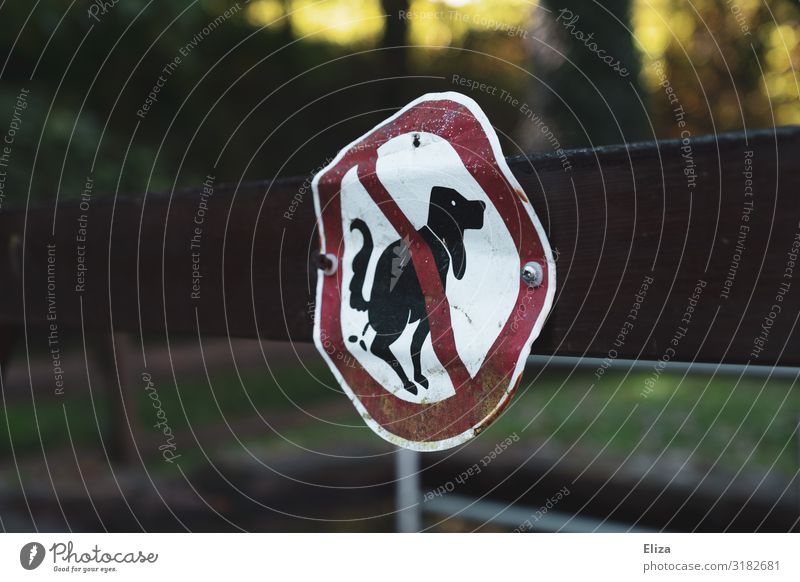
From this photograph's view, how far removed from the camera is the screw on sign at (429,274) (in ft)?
2.79

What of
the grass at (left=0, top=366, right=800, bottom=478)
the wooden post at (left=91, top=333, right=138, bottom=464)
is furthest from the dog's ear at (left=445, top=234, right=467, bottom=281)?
the wooden post at (left=91, top=333, right=138, bottom=464)

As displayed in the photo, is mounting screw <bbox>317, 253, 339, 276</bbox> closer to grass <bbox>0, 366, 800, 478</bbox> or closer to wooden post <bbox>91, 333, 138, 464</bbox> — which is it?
grass <bbox>0, 366, 800, 478</bbox>

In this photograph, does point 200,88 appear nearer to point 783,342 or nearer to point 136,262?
point 136,262

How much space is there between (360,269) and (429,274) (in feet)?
0.35

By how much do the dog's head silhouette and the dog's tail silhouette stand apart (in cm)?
11

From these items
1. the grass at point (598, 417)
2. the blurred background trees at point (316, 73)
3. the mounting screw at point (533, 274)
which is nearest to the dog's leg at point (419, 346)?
the mounting screw at point (533, 274)

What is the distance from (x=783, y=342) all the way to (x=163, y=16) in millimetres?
3945

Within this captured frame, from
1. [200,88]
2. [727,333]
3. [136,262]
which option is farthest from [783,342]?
[200,88]

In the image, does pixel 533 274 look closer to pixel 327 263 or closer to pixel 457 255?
pixel 457 255

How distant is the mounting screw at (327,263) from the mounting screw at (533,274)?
11.1 inches

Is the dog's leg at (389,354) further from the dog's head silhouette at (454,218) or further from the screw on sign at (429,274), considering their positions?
the dog's head silhouette at (454,218)

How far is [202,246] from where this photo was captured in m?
1.29

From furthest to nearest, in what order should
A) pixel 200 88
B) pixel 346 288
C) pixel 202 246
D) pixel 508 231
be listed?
pixel 200 88 → pixel 202 246 → pixel 346 288 → pixel 508 231

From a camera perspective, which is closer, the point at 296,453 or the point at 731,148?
the point at 731,148
